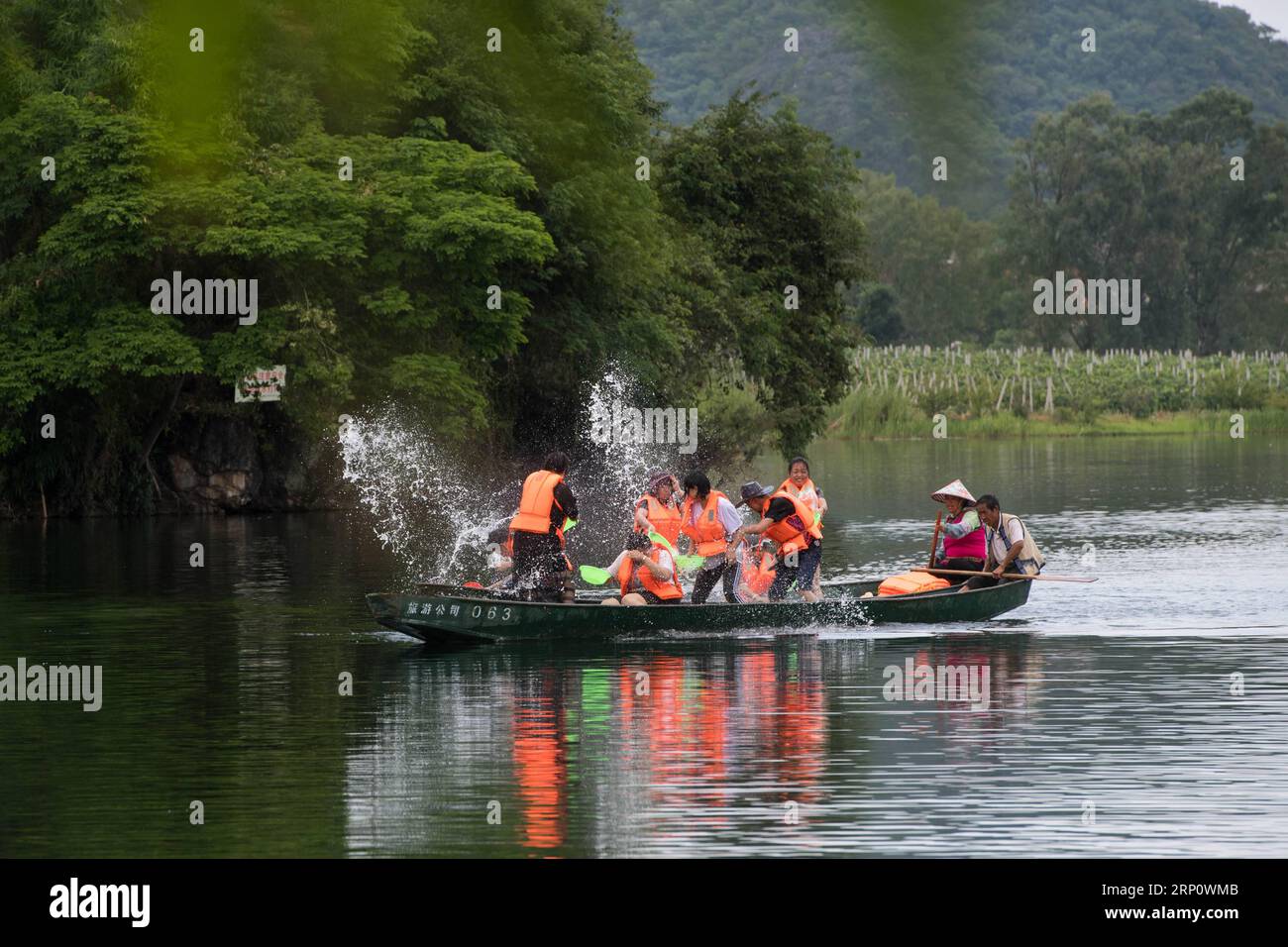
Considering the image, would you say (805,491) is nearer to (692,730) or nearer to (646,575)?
(646,575)

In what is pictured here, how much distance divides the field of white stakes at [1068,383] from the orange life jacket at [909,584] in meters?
63.7

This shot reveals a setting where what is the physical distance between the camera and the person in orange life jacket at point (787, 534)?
886 inches

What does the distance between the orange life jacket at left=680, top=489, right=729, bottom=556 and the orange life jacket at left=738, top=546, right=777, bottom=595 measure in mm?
1052

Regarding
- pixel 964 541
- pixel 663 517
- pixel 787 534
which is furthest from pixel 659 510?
pixel 964 541

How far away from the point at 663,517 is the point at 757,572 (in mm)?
2449

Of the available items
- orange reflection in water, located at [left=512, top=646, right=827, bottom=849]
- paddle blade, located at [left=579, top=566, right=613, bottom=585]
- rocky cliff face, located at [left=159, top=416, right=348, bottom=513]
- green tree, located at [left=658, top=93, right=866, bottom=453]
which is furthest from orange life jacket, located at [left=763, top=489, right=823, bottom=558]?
green tree, located at [left=658, top=93, right=866, bottom=453]

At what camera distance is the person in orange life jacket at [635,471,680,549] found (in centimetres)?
2172

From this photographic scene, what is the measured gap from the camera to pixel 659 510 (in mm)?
21828

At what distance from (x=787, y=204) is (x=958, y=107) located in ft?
171

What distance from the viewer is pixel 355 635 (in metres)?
23.4

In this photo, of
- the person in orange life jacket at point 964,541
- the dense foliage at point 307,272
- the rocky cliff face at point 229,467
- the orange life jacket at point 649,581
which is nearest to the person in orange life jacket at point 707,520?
the orange life jacket at point 649,581

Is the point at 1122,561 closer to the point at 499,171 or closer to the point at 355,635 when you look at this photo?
the point at 355,635

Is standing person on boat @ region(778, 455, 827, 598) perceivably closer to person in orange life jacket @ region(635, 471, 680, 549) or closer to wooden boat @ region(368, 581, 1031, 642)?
wooden boat @ region(368, 581, 1031, 642)
